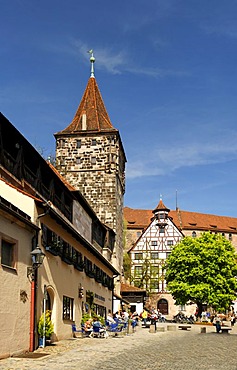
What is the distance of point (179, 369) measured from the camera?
12312mm

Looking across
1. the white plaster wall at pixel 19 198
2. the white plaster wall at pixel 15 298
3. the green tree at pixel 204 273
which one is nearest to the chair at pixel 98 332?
the white plaster wall at pixel 15 298

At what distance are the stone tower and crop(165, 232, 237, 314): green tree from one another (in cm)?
647

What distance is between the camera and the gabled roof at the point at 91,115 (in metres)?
59.4

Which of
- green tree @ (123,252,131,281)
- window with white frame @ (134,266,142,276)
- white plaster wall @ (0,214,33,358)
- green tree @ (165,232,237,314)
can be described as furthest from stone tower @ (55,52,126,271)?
white plaster wall @ (0,214,33,358)

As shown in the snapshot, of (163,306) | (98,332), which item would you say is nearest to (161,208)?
(163,306)

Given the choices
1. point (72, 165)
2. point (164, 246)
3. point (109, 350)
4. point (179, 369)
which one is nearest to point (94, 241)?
point (72, 165)

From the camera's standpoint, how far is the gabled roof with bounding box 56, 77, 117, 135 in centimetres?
5941

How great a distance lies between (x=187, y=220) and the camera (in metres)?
102

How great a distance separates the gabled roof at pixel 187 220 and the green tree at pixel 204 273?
1511 inches

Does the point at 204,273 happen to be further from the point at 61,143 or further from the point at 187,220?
the point at 187,220

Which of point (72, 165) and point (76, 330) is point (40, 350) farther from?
point (72, 165)

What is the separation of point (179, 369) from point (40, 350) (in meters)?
Answer: 6.80

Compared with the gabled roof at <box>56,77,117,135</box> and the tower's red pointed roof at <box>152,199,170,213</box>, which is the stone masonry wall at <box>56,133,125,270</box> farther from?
the tower's red pointed roof at <box>152,199,170,213</box>

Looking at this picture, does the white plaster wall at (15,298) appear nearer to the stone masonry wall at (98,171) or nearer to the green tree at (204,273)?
the stone masonry wall at (98,171)
